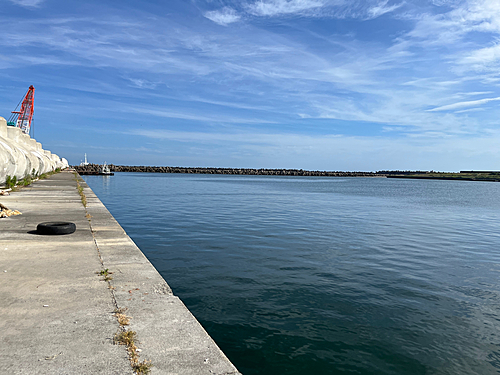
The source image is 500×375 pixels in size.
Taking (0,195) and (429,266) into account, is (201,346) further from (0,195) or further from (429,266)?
(0,195)

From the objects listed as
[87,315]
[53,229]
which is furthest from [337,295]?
[53,229]

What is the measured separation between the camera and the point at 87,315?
14.4 feet

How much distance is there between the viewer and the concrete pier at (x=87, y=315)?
340 centimetres

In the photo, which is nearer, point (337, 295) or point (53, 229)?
point (337, 295)

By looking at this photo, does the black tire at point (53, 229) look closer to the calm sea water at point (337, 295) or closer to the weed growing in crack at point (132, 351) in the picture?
the calm sea water at point (337, 295)

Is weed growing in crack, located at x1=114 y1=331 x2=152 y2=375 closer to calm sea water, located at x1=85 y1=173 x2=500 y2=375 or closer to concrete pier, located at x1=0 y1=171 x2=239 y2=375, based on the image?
concrete pier, located at x1=0 y1=171 x2=239 y2=375

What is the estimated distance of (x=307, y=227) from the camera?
55.7ft

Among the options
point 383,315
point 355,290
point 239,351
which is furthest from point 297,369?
point 355,290

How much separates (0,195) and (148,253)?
1145 cm

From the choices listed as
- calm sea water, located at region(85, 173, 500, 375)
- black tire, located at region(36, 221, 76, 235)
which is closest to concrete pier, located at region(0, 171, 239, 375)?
black tire, located at region(36, 221, 76, 235)

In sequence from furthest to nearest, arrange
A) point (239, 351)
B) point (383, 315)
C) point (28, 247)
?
point (28, 247) < point (383, 315) < point (239, 351)

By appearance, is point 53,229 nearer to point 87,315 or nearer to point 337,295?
point 87,315

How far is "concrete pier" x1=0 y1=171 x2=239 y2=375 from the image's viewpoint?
3.40m

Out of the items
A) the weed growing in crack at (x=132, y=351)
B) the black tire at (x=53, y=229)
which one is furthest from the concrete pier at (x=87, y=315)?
the black tire at (x=53, y=229)
